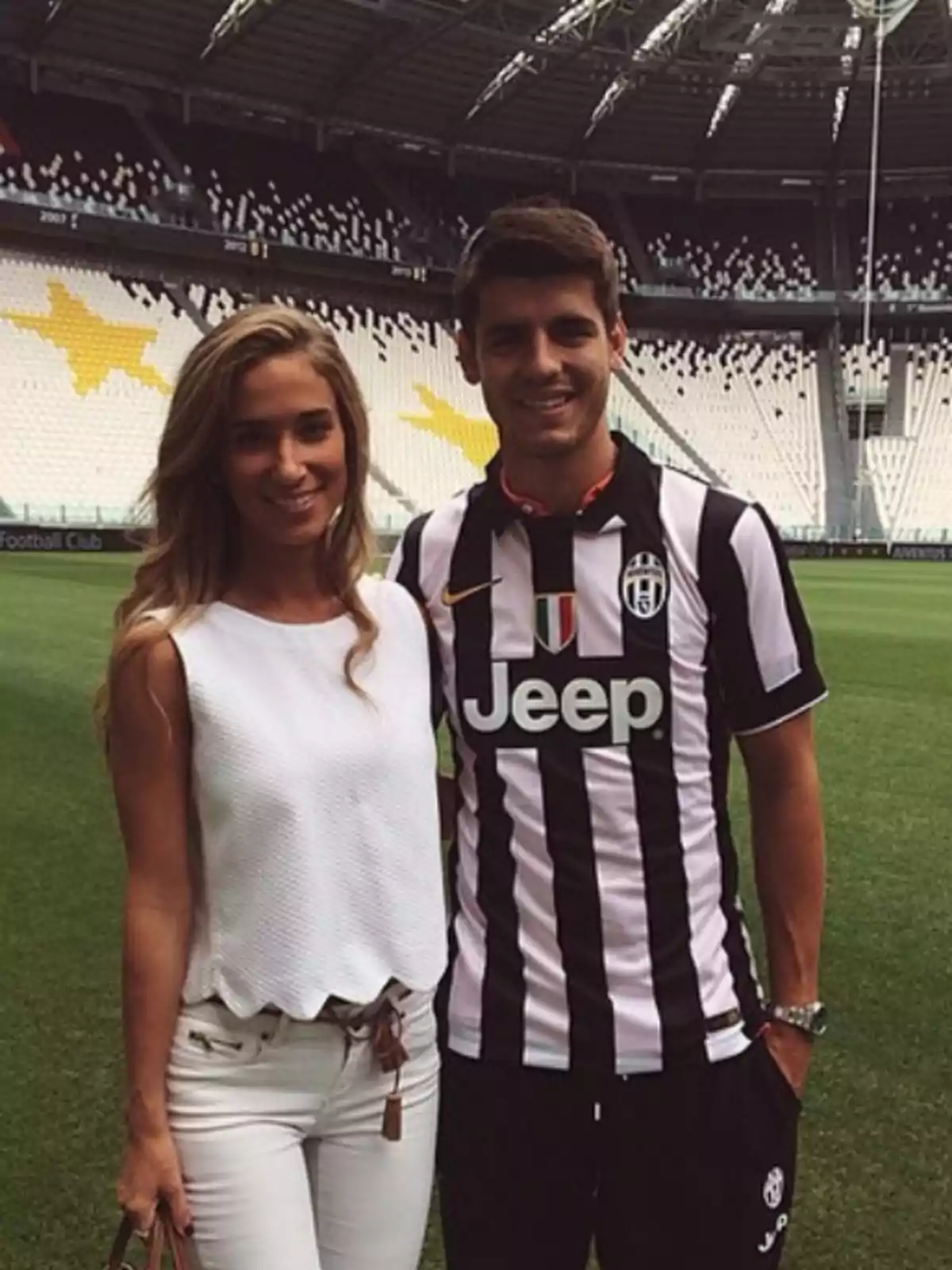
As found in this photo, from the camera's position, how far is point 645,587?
1.73 m

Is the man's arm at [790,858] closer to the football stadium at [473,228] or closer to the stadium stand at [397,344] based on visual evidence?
the football stadium at [473,228]

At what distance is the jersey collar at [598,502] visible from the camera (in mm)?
1747

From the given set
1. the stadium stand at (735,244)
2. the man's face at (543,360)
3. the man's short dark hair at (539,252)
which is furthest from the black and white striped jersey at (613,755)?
the stadium stand at (735,244)

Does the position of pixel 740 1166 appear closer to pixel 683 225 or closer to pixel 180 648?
pixel 180 648

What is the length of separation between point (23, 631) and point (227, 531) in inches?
418

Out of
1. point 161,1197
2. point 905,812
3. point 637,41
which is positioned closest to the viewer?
point 161,1197

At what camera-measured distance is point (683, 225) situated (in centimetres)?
4028

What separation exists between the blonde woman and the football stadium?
858 centimetres

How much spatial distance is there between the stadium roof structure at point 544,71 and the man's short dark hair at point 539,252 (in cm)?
2737

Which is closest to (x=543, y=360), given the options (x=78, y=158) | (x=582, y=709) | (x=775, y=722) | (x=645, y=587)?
(x=645, y=587)

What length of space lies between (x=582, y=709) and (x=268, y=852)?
1.38ft

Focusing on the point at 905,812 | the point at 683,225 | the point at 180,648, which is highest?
the point at 683,225

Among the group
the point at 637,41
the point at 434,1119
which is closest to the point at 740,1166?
the point at 434,1119

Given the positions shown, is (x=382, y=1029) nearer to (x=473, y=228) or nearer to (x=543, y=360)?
(x=543, y=360)
